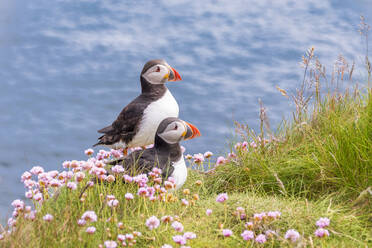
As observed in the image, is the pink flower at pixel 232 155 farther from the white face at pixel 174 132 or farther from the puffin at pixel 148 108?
the white face at pixel 174 132

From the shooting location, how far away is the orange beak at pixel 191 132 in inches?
255

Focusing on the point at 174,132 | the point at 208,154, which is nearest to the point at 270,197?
the point at 208,154

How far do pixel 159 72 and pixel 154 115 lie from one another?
0.66 m

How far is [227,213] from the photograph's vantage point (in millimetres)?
5910

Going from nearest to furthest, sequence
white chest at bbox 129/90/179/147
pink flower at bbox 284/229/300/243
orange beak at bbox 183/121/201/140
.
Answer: pink flower at bbox 284/229/300/243, orange beak at bbox 183/121/201/140, white chest at bbox 129/90/179/147

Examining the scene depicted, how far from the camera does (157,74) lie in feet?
25.4

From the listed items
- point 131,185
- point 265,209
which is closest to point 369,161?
point 265,209

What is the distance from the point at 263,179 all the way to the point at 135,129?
2.08m

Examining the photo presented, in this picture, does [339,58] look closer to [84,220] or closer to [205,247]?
[205,247]

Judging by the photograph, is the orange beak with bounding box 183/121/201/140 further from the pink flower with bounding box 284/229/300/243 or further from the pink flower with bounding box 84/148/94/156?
the pink flower with bounding box 284/229/300/243

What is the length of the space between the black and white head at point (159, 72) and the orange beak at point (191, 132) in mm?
1395

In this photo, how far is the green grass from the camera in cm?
520

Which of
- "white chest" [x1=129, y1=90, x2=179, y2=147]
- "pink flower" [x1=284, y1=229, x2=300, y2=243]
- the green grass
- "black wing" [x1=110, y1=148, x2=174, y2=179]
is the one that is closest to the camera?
"pink flower" [x1=284, y1=229, x2=300, y2=243]

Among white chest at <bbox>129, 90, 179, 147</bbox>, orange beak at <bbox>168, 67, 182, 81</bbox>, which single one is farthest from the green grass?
orange beak at <bbox>168, 67, 182, 81</bbox>
